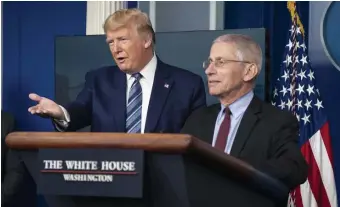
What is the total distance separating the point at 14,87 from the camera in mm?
4297

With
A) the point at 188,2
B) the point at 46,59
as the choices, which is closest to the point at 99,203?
the point at 188,2

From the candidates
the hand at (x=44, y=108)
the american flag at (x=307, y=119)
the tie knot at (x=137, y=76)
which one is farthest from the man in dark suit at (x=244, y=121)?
the american flag at (x=307, y=119)

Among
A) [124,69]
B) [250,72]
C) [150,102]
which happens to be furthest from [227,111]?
[124,69]

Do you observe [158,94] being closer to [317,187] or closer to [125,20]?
[125,20]

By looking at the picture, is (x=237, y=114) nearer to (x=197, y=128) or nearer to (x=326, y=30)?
(x=197, y=128)

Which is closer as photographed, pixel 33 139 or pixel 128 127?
pixel 33 139

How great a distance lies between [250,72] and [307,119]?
114cm

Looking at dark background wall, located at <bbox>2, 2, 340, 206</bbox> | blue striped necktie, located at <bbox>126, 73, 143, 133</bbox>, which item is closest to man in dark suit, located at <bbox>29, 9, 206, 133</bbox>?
blue striped necktie, located at <bbox>126, 73, 143, 133</bbox>

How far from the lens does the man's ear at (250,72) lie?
2.04 metres

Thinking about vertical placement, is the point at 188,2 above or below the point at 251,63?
above

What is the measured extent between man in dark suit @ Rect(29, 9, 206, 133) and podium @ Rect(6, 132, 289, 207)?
0.65 meters

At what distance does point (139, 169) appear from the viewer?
1271 millimetres

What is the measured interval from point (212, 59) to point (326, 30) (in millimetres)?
1272

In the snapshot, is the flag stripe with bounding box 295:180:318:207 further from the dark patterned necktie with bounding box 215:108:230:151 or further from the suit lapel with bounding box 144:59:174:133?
the dark patterned necktie with bounding box 215:108:230:151
